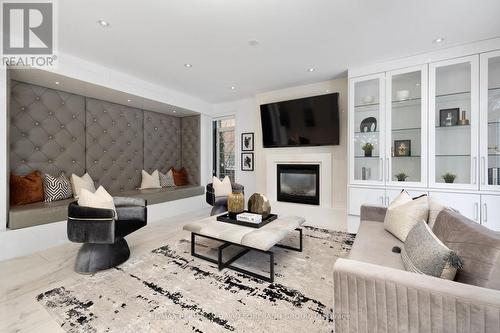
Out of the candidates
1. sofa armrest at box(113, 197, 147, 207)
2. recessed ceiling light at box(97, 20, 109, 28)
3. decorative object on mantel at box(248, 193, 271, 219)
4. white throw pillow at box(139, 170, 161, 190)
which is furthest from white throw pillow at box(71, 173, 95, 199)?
decorative object on mantel at box(248, 193, 271, 219)

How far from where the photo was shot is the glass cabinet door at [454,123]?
8.64ft

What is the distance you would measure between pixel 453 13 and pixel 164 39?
9.58 ft

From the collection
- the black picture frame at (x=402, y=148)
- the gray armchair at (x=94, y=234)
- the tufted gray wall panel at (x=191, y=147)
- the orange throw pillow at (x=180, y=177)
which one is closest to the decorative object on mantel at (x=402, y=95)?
the black picture frame at (x=402, y=148)

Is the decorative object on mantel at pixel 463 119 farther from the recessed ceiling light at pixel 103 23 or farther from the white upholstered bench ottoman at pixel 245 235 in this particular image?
the recessed ceiling light at pixel 103 23

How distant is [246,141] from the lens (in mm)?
5008

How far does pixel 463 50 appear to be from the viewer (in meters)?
2.66

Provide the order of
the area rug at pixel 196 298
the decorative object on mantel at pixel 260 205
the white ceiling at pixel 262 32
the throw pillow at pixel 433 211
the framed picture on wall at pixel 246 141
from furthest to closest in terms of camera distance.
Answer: the framed picture on wall at pixel 246 141, the decorative object on mantel at pixel 260 205, the white ceiling at pixel 262 32, the throw pillow at pixel 433 211, the area rug at pixel 196 298

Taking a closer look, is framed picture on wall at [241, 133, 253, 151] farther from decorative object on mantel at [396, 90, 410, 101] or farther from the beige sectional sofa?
the beige sectional sofa

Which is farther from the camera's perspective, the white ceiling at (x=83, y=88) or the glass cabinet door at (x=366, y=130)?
the glass cabinet door at (x=366, y=130)

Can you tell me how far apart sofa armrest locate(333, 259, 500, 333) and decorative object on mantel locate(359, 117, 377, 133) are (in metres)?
2.67

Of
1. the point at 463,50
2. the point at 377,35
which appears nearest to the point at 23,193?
the point at 377,35

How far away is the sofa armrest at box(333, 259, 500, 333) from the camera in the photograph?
0.90 m

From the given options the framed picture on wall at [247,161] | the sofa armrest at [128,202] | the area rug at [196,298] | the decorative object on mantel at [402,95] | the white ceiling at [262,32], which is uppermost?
the white ceiling at [262,32]

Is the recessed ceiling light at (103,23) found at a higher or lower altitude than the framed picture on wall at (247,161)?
higher
